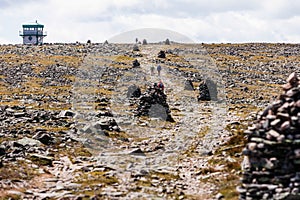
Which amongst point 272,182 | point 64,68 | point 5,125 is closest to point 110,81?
point 64,68

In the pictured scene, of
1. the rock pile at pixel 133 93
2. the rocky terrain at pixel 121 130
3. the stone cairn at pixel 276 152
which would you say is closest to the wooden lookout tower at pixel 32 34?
the rocky terrain at pixel 121 130

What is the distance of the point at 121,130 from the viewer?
36.8 meters

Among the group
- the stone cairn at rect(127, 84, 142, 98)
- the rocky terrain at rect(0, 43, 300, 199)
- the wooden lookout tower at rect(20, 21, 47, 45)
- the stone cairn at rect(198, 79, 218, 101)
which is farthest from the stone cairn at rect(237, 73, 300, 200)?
the wooden lookout tower at rect(20, 21, 47, 45)

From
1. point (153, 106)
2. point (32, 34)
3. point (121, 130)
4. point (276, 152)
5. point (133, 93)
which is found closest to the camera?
point (276, 152)

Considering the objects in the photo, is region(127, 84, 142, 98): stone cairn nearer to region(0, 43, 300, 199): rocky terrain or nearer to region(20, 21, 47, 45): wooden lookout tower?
region(0, 43, 300, 199): rocky terrain

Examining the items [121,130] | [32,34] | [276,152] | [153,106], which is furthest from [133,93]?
[32,34]

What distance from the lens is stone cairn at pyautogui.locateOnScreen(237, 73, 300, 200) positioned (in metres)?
17.1

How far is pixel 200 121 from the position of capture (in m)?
42.9

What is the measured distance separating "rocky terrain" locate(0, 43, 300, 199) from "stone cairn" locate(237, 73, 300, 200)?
1706mm

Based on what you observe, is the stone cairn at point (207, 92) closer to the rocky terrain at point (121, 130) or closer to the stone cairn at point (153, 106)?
the rocky terrain at point (121, 130)

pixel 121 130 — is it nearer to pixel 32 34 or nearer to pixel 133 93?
pixel 133 93

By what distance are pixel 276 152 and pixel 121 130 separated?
66.7 ft

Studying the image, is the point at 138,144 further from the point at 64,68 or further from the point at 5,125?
the point at 64,68

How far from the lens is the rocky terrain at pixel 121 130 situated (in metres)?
22.6
